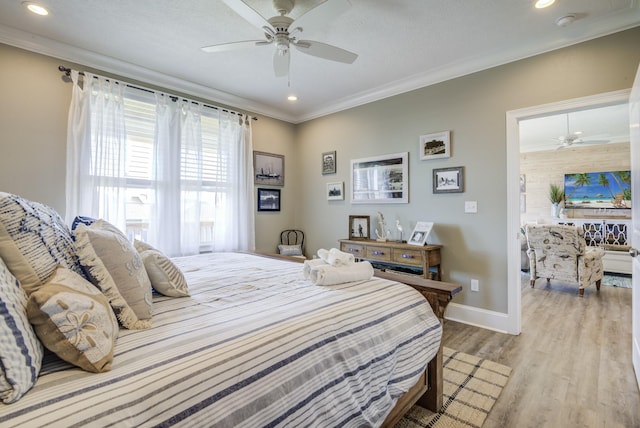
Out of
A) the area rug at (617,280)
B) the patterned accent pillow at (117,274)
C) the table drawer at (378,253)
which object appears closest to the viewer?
the patterned accent pillow at (117,274)

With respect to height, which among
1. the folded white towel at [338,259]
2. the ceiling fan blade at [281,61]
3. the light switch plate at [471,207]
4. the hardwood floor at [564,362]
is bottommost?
the hardwood floor at [564,362]

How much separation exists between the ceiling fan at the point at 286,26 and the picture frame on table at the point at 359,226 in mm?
2020

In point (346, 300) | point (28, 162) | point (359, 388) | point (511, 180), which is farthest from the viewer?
point (511, 180)

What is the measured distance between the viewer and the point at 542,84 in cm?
273

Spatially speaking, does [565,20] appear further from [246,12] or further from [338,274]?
[338,274]

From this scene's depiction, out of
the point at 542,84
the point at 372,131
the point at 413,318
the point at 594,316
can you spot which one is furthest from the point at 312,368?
the point at 594,316

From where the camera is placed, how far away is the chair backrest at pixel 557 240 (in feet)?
13.7

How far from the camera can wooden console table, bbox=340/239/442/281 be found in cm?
310

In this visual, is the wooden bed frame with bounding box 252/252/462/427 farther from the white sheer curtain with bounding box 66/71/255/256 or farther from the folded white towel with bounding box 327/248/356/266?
the white sheer curtain with bounding box 66/71/255/256

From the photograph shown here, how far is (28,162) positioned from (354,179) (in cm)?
336

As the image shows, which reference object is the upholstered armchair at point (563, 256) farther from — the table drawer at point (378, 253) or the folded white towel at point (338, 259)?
the folded white towel at point (338, 259)

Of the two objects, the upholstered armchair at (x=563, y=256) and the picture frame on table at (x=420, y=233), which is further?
the upholstered armchair at (x=563, y=256)

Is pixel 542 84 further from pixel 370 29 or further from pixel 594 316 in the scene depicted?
pixel 594 316

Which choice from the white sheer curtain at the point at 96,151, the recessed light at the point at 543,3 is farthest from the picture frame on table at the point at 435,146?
the white sheer curtain at the point at 96,151
